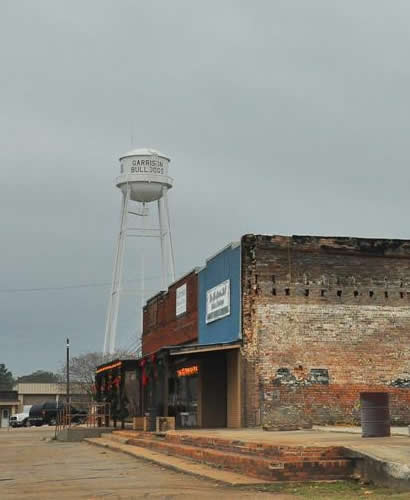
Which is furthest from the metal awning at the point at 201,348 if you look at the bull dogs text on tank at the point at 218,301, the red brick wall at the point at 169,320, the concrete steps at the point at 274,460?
the concrete steps at the point at 274,460

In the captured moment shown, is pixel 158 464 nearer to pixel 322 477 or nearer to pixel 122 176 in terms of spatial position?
pixel 322 477

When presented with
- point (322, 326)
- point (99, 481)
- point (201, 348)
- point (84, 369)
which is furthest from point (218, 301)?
point (84, 369)

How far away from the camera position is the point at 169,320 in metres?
43.6

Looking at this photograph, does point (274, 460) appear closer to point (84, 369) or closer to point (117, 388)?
point (117, 388)

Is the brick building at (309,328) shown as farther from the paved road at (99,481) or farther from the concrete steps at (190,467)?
the paved road at (99,481)

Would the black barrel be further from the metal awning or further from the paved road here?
the metal awning

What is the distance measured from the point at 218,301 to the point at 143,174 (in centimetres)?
3298

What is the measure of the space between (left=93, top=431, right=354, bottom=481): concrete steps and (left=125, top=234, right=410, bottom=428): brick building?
10.2m

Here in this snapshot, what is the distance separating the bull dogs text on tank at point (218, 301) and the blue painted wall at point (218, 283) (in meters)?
0.16

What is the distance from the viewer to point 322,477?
1528 centimetres

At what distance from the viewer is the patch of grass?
13273 mm

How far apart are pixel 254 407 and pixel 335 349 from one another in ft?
12.0

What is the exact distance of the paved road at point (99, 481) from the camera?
1453 cm

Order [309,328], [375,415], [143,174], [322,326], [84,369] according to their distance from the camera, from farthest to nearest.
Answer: [84,369], [143,174], [322,326], [309,328], [375,415]
